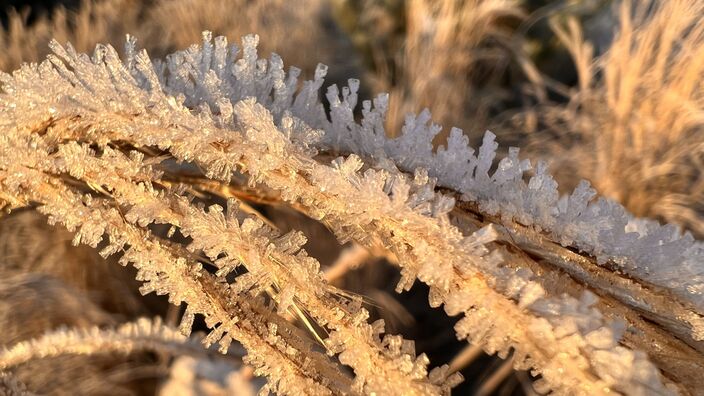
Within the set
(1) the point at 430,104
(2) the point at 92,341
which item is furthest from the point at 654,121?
(2) the point at 92,341

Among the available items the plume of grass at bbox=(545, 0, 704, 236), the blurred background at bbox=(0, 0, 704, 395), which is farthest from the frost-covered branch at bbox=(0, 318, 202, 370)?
the plume of grass at bbox=(545, 0, 704, 236)

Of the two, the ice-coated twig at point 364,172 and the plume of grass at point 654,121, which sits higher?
the plume of grass at point 654,121

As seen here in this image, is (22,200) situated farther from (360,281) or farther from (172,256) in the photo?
(360,281)

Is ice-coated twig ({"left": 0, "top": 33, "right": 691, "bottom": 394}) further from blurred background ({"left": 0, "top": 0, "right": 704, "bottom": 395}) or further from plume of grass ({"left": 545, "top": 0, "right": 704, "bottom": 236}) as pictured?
plume of grass ({"left": 545, "top": 0, "right": 704, "bottom": 236})

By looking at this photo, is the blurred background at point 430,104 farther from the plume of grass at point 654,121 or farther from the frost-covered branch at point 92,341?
the frost-covered branch at point 92,341

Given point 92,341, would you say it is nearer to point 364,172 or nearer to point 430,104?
point 364,172

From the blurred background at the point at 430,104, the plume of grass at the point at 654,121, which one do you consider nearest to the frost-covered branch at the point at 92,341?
the blurred background at the point at 430,104

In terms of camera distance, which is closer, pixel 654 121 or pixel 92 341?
pixel 92 341

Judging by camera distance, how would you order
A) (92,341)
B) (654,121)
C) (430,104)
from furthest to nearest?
1. (430,104)
2. (654,121)
3. (92,341)

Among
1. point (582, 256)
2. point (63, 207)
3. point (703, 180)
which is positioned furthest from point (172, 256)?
point (703, 180)
